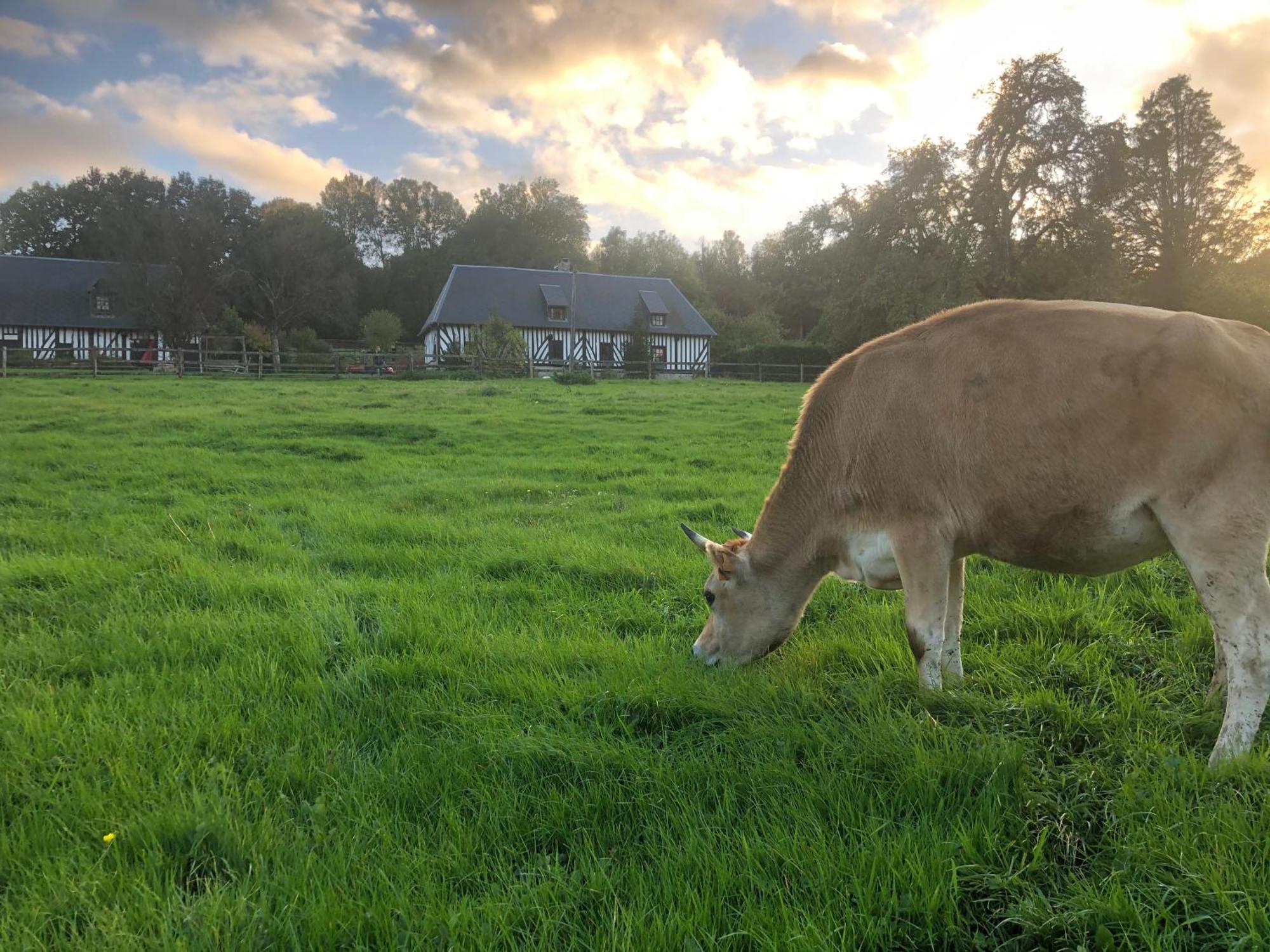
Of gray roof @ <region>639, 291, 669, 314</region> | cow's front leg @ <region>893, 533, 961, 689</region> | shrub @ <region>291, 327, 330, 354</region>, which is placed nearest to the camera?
cow's front leg @ <region>893, 533, 961, 689</region>

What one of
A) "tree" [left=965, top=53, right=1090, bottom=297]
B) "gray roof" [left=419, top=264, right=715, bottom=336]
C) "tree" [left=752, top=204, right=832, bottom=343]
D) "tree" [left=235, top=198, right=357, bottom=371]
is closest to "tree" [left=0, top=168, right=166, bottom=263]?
"tree" [left=235, top=198, right=357, bottom=371]

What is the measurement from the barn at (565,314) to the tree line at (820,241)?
4296mm

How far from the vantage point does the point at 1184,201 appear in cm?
3769

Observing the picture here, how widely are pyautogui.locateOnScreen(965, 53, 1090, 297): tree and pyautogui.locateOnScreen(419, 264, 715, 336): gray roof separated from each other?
26965 mm

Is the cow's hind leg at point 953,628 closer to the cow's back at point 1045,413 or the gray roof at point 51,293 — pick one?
the cow's back at point 1045,413

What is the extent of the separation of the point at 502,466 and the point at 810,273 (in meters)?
62.4

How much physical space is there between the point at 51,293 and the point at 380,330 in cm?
2460

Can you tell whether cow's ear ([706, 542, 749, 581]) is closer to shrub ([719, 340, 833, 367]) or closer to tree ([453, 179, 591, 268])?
shrub ([719, 340, 833, 367])

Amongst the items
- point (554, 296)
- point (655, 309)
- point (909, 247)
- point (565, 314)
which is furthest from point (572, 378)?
point (655, 309)


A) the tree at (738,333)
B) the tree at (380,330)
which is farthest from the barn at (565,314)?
the tree at (380,330)

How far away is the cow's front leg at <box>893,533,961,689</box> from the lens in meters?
3.41

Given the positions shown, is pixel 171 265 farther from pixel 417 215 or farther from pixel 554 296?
pixel 417 215

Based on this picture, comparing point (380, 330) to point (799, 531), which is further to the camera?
point (380, 330)

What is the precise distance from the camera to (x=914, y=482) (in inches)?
137
